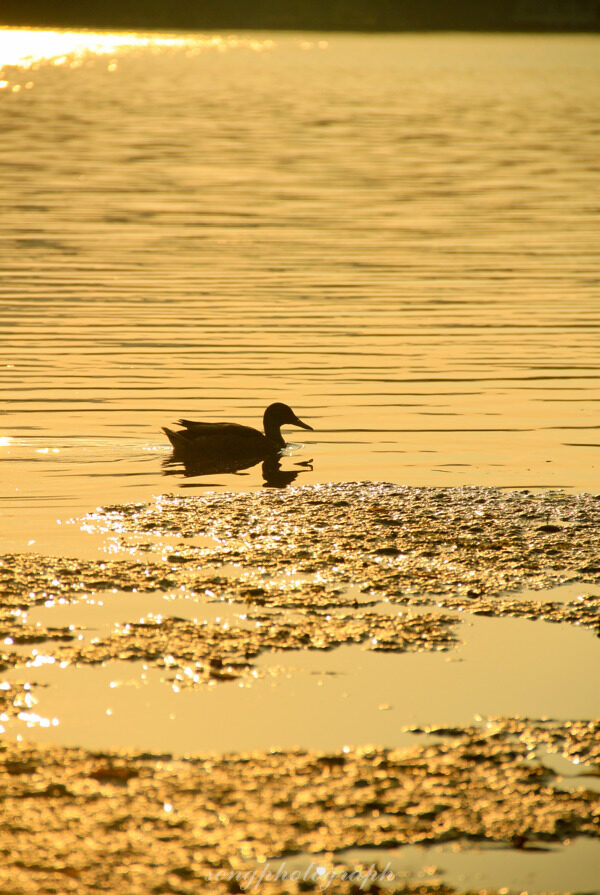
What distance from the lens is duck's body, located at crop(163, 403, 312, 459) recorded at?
43.1 feet

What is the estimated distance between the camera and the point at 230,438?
43.3 ft

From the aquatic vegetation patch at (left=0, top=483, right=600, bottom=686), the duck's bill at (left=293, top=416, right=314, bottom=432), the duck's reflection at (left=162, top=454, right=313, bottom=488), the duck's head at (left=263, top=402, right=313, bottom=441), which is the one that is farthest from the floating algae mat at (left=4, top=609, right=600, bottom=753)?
the duck's bill at (left=293, top=416, right=314, bottom=432)

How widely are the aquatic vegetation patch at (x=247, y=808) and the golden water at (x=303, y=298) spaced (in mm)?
4077

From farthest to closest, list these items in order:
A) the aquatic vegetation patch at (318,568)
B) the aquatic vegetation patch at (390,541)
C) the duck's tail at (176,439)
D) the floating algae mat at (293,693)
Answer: the duck's tail at (176,439)
the aquatic vegetation patch at (390,541)
the aquatic vegetation patch at (318,568)
the floating algae mat at (293,693)

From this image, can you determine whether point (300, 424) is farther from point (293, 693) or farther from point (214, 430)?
point (293, 693)

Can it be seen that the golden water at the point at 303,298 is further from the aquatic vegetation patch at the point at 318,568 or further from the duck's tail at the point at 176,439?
the aquatic vegetation patch at the point at 318,568

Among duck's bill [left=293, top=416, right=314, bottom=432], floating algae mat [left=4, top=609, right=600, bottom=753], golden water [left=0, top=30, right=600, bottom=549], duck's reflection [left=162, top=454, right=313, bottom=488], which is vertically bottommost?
floating algae mat [left=4, top=609, right=600, bottom=753]

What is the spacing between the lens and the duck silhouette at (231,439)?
1314 centimetres

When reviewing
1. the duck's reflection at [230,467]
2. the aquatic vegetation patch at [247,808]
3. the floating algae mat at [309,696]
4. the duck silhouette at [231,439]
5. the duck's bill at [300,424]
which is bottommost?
the aquatic vegetation patch at [247,808]

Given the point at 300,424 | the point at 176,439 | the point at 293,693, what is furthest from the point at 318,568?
the point at 300,424

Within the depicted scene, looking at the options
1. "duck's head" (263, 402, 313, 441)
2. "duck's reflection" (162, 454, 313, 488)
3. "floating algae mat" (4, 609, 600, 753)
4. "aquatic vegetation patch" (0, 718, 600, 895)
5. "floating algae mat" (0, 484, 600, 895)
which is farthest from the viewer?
"duck's head" (263, 402, 313, 441)

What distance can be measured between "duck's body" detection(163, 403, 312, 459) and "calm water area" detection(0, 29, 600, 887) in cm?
27

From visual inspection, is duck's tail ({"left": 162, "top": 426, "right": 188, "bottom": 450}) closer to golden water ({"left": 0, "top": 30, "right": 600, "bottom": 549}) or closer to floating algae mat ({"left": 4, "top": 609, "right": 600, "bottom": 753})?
golden water ({"left": 0, "top": 30, "right": 600, "bottom": 549})

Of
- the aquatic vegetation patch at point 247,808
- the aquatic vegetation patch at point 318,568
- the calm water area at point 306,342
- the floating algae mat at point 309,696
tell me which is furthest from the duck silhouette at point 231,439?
the aquatic vegetation patch at point 247,808
